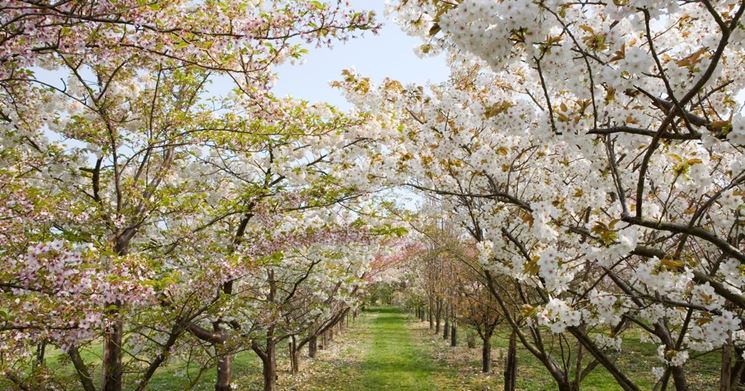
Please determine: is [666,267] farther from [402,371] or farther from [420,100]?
[402,371]

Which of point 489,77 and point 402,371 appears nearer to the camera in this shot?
point 489,77

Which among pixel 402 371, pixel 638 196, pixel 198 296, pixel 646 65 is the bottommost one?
pixel 402 371

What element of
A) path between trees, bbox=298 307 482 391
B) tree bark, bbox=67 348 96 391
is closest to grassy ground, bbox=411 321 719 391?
path between trees, bbox=298 307 482 391

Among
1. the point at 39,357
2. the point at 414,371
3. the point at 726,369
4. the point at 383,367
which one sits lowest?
the point at 383,367

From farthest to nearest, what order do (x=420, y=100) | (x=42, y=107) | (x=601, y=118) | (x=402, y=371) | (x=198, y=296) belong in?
1. (x=402, y=371)
2. (x=420, y=100)
3. (x=42, y=107)
4. (x=198, y=296)
5. (x=601, y=118)

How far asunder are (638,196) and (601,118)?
4.13 ft

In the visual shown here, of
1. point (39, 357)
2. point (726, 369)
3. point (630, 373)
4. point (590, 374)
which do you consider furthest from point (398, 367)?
point (726, 369)

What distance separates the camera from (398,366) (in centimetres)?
1795

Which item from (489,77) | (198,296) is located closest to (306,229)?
(198,296)

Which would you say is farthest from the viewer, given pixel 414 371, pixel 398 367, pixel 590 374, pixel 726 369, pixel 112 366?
pixel 398 367

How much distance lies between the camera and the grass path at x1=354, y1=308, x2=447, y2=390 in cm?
1495

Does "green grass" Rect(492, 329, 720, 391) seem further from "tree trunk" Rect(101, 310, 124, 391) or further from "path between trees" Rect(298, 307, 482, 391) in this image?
"tree trunk" Rect(101, 310, 124, 391)

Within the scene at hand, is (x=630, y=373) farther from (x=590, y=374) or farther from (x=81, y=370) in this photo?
(x=81, y=370)

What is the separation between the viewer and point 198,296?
18.4 ft
